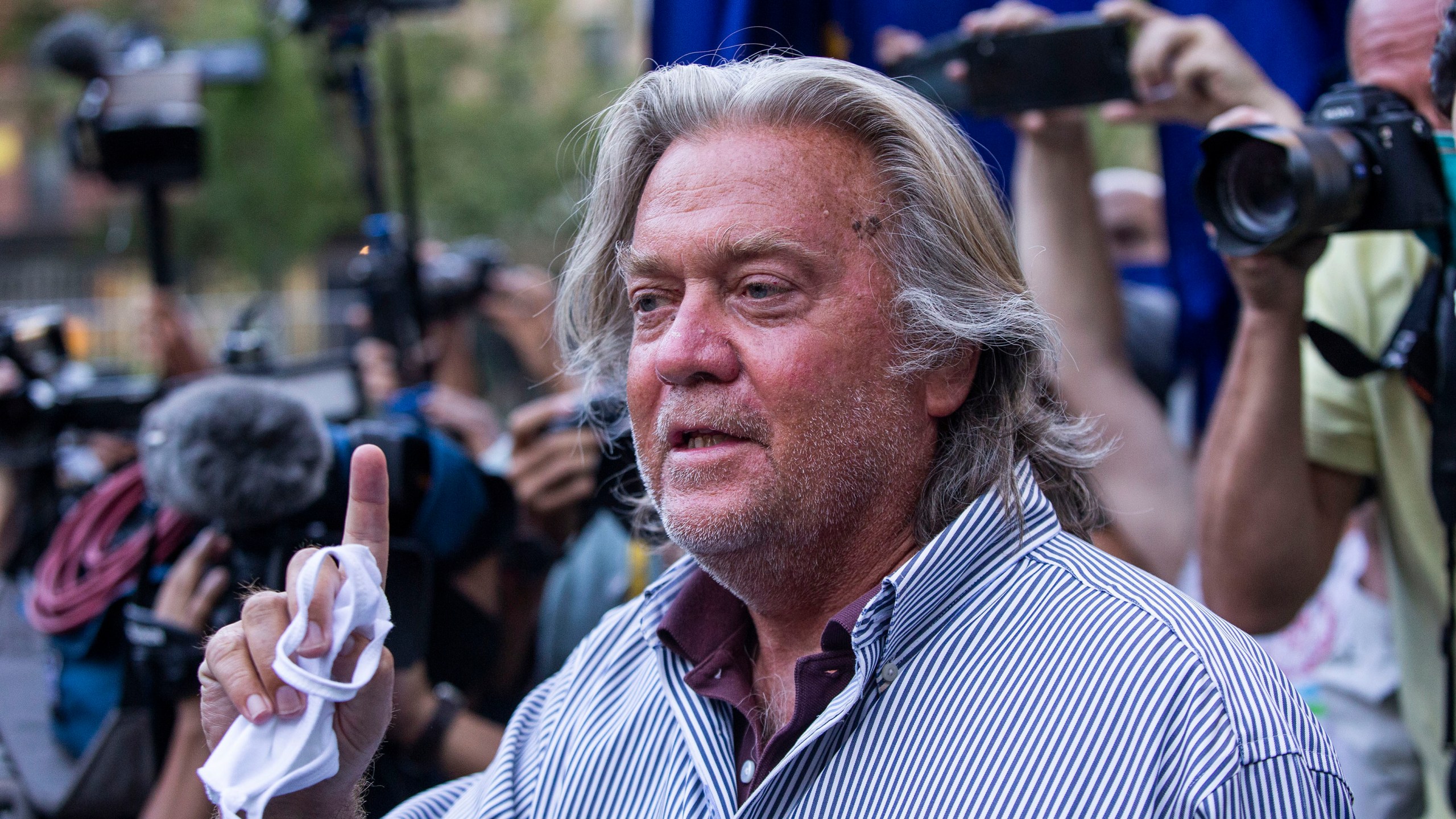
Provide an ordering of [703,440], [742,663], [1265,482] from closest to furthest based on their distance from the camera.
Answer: [703,440]
[742,663]
[1265,482]

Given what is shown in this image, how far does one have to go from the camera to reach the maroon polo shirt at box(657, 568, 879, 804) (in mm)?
1454

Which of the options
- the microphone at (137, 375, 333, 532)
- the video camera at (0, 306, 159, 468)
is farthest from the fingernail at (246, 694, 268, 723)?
the video camera at (0, 306, 159, 468)

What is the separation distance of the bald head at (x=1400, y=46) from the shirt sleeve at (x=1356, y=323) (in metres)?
0.30

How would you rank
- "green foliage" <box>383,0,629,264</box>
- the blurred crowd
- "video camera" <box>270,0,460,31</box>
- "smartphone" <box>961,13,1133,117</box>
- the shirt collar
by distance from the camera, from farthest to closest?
"green foliage" <box>383,0,629,264</box> → "video camera" <box>270,0,460,31</box> → "smartphone" <box>961,13,1133,117</box> → the blurred crowd → the shirt collar

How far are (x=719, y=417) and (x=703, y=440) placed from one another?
0.18ft

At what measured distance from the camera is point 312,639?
1.28 m

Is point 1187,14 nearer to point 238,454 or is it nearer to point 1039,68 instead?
point 1039,68

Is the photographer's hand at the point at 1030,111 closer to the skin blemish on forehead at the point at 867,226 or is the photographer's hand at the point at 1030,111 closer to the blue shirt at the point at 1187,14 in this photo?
the blue shirt at the point at 1187,14

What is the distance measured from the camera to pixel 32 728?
272 centimetres

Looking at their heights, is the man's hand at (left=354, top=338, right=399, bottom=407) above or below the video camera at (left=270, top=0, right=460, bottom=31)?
below

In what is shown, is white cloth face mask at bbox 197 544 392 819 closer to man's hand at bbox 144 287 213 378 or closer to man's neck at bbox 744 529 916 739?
man's neck at bbox 744 529 916 739

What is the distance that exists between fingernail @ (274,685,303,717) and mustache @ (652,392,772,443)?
1.79ft

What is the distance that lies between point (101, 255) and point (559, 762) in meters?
26.1

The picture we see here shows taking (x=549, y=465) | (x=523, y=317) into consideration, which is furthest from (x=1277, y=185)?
(x=523, y=317)
